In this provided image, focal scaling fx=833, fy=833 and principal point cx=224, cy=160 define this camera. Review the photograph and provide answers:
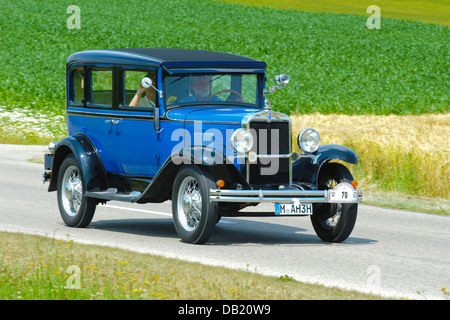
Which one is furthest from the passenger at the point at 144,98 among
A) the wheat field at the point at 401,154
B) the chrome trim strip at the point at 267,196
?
the wheat field at the point at 401,154

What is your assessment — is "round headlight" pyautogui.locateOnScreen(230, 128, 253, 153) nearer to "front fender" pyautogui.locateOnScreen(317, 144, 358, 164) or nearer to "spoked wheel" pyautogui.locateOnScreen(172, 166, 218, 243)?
"spoked wheel" pyautogui.locateOnScreen(172, 166, 218, 243)

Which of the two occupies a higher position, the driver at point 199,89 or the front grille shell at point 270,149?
the driver at point 199,89

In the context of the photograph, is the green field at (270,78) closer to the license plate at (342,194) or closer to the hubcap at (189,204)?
the hubcap at (189,204)

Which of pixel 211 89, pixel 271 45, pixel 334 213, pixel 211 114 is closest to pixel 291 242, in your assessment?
pixel 334 213

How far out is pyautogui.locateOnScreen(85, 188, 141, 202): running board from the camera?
392 inches

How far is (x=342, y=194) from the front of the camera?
9.28m

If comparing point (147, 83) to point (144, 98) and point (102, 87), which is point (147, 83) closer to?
point (144, 98)

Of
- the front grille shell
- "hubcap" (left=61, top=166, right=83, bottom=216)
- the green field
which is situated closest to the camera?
the green field

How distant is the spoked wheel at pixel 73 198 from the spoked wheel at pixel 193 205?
5.35 ft

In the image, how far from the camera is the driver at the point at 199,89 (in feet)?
33.4

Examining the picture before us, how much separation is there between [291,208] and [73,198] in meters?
3.23

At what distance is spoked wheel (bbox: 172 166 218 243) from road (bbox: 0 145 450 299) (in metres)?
0.18

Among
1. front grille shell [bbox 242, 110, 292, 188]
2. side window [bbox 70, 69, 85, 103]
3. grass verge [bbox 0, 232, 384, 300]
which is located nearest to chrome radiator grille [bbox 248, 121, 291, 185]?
front grille shell [bbox 242, 110, 292, 188]
